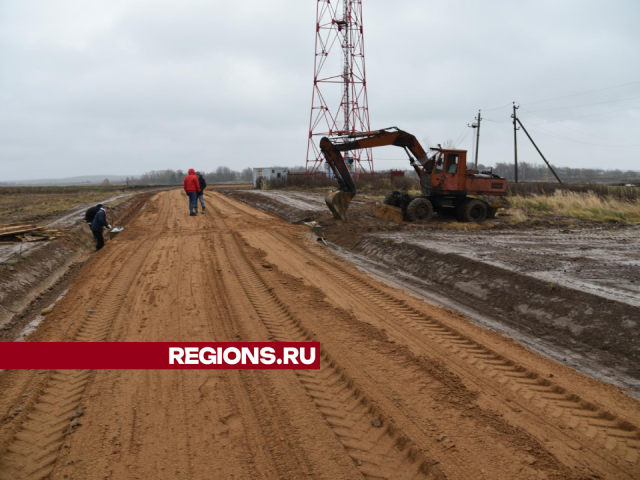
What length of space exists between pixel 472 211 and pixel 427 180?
2260mm

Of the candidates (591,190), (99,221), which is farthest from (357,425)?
(591,190)

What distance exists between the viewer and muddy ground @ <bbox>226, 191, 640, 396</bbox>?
5746 millimetres

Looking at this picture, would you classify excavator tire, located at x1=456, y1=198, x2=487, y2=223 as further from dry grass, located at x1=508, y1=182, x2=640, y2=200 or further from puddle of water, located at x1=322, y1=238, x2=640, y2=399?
dry grass, located at x1=508, y1=182, x2=640, y2=200

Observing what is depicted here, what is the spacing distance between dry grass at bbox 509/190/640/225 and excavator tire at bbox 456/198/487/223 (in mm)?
1902

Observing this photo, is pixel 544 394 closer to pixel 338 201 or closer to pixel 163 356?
pixel 163 356

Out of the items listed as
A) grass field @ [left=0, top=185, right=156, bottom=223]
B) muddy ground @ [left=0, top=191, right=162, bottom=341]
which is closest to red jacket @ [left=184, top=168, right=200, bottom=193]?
muddy ground @ [left=0, top=191, right=162, bottom=341]

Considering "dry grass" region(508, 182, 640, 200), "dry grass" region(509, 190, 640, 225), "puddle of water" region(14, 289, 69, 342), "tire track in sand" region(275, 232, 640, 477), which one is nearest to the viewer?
"tire track in sand" region(275, 232, 640, 477)

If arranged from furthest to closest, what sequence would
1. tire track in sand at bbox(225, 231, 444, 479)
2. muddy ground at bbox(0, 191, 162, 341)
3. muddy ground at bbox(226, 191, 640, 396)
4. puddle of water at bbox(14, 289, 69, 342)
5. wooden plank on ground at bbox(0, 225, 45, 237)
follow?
1. wooden plank on ground at bbox(0, 225, 45, 237)
2. muddy ground at bbox(0, 191, 162, 341)
3. puddle of water at bbox(14, 289, 69, 342)
4. muddy ground at bbox(226, 191, 640, 396)
5. tire track in sand at bbox(225, 231, 444, 479)

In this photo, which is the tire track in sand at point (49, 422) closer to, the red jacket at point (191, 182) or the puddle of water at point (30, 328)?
the puddle of water at point (30, 328)

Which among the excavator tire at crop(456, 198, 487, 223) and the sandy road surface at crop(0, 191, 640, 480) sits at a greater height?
the excavator tire at crop(456, 198, 487, 223)

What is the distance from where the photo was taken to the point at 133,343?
5516 millimetres

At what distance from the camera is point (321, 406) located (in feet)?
13.4

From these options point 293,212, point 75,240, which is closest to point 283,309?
point 75,240

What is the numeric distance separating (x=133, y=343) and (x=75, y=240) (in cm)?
934
